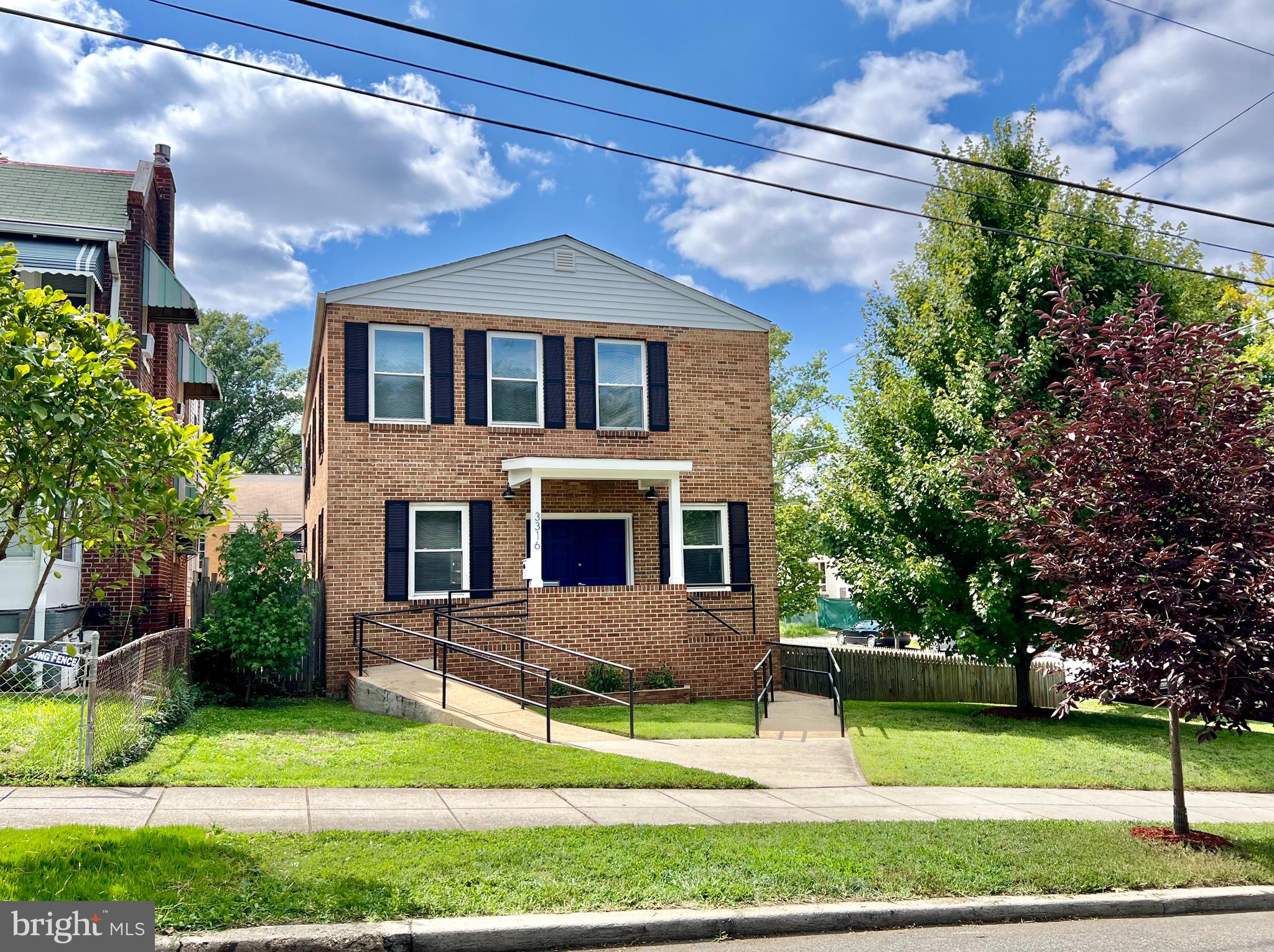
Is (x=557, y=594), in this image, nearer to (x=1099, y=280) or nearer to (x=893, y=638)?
(x=1099, y=280)

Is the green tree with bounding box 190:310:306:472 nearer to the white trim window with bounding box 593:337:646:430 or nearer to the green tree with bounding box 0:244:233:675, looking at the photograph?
the white trim window with bounding box 593:337:646:430

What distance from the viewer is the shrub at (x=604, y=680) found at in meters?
16.2

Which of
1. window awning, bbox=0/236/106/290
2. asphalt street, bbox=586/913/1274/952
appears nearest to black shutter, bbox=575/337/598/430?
window awning, bbox=0/236/106/290

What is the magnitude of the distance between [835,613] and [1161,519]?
4652 cm

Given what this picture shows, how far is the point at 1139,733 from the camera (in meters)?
15.3

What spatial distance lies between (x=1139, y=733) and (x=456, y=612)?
1118 cm

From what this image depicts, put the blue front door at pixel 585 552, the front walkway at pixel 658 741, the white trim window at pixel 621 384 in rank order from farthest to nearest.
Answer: the white trim window at pixel 621 384
the blue front door at pixel 585 552
the front walkway at pixel 658 741

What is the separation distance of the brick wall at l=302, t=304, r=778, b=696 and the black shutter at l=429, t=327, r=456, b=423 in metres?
0.12

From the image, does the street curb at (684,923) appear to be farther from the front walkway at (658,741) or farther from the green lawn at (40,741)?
the green lawn at (40,741)

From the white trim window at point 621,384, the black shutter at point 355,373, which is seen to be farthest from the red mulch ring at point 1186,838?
the black shutter at point 355,373

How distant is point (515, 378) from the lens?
18.5 meters

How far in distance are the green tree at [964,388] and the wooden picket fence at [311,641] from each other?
9.21m

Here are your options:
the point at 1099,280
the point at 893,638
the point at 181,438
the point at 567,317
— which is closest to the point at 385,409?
the point at 567,317

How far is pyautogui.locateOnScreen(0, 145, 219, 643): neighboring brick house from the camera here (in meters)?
14.3
